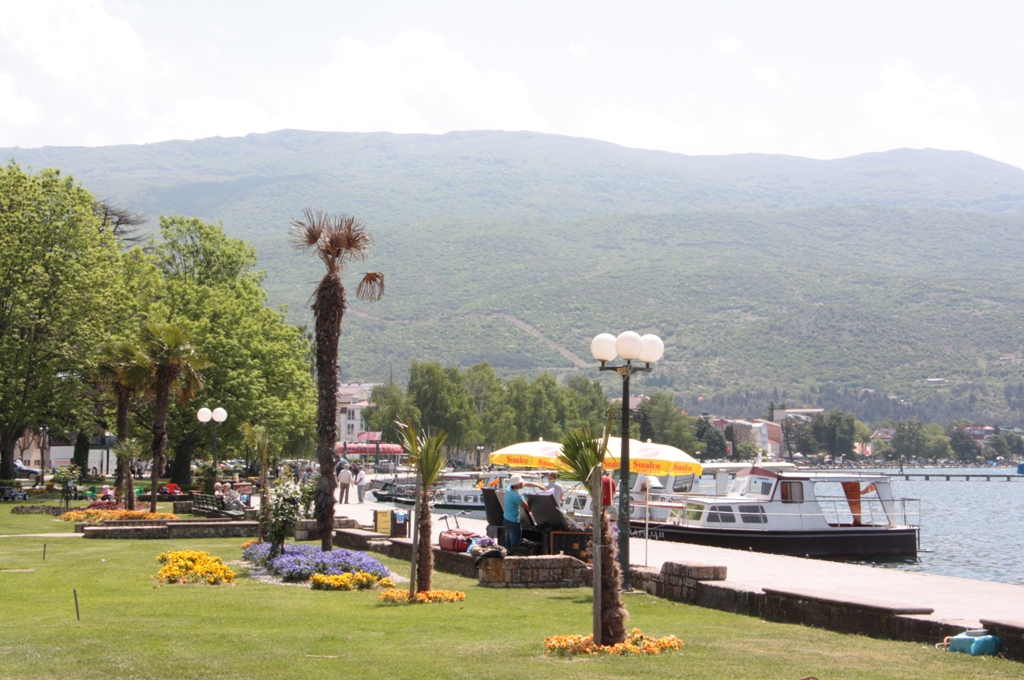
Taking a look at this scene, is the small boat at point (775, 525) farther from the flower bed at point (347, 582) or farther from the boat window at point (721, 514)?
the flower bed at point (347, 582)

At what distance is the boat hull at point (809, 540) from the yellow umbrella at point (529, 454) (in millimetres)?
4485

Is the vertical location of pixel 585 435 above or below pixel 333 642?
above

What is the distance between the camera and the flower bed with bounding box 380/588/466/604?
43.3 ft

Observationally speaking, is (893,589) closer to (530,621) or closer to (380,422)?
(530,621)

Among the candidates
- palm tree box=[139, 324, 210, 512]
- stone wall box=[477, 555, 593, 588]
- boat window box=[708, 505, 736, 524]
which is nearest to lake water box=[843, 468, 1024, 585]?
boat window box=[708, 505, 736, 524]

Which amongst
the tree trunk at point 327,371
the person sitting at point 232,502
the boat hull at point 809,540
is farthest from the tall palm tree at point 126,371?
the boat hull at point 809,540

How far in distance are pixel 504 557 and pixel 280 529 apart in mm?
4361

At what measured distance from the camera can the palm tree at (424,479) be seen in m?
13.2

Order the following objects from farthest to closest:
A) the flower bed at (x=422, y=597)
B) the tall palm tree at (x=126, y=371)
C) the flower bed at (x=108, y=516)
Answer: the tall palm tree at (x=126, y=371) → the flower bed at (x=108, y=516) → the flower bed at (x=422, y=597)

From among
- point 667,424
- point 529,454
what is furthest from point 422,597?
point 667,424

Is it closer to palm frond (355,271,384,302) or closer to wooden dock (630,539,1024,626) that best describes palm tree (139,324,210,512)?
palm frond (355,271,384,302)

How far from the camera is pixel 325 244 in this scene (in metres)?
18.7

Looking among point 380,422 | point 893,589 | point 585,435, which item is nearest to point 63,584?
point 585,435

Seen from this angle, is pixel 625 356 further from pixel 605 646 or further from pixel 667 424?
Answer: pixel 667 424
